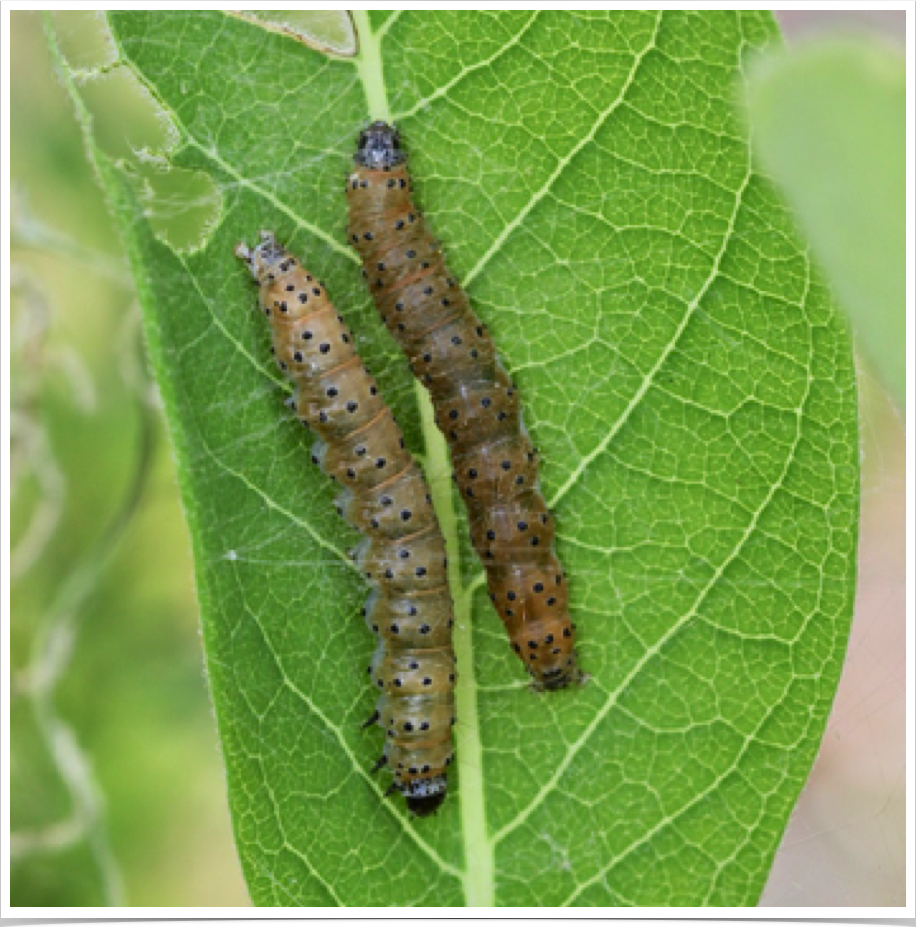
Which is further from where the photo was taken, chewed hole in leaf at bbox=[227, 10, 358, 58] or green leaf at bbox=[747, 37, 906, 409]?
chewed hole in leaf at bbox=[227, 10, 358, 58]

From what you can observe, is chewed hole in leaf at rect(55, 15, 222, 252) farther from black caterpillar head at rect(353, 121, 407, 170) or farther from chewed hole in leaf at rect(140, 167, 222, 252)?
black caterpillar head at rect(353, 121, 407, 170)

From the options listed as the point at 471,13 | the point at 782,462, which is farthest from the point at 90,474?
the point at 782,462

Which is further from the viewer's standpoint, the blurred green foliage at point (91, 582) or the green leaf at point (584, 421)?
the blurred green foliage at point (91, 582)

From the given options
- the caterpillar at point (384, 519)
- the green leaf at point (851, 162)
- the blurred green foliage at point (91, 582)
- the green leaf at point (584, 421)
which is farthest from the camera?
the blurred green foliage at point (91, 582)

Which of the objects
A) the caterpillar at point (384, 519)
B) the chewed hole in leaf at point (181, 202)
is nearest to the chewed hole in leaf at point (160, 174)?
the chewed hole in leaf at point (181, 202)

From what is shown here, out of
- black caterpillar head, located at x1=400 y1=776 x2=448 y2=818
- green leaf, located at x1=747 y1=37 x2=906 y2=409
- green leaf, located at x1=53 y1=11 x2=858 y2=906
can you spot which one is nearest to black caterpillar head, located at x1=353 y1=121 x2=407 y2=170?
green leaf, located at x1=53 y1=11 x2=858 y2=906

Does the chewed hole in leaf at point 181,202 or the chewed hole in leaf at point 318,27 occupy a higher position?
the chewed hole in leaf at point 318,27

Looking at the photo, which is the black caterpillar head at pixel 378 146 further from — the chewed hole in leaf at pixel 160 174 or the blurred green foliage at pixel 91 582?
the blurred green foliage at pixel 91 582
